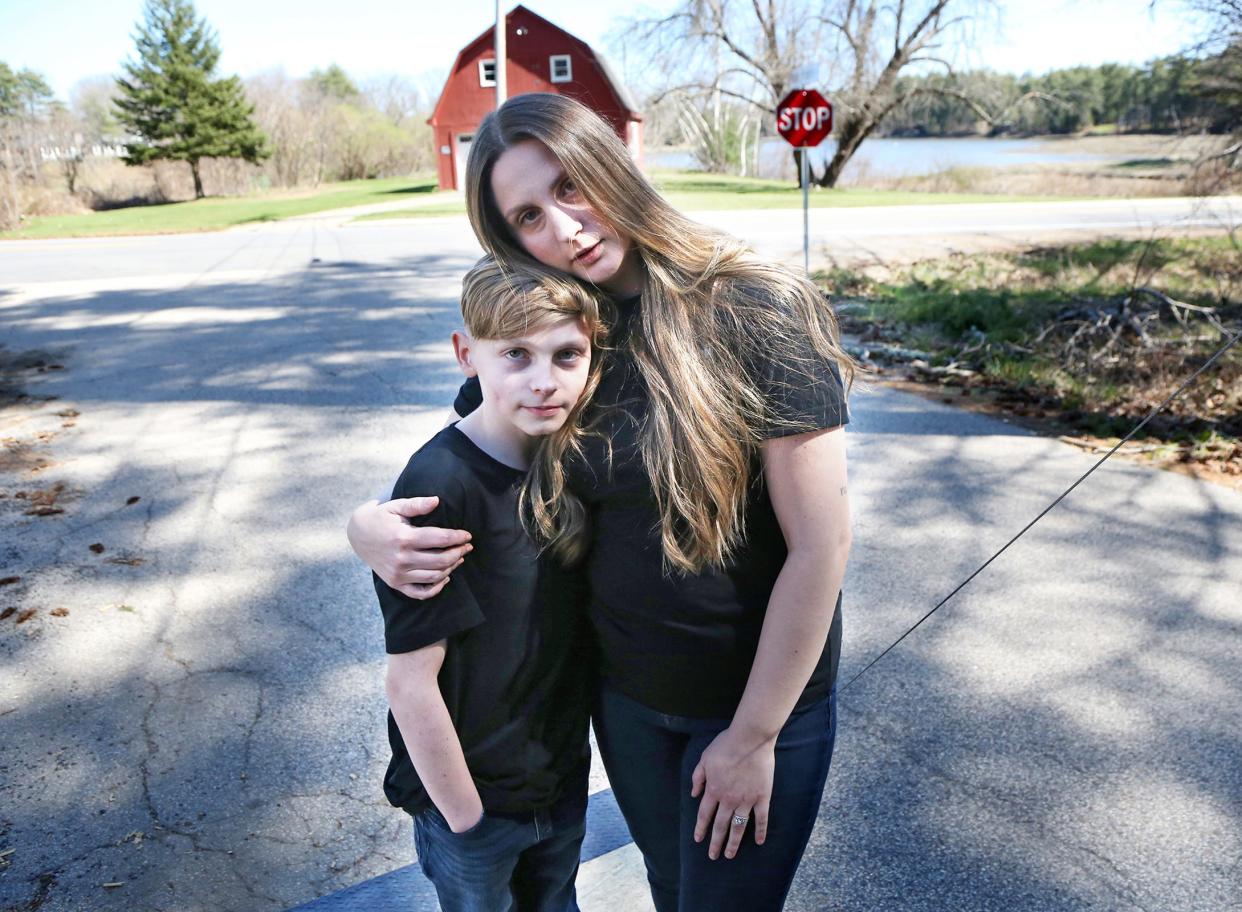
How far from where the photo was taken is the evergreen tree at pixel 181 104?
35.1 metres

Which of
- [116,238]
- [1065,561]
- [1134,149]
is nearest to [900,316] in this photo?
[1065,561]

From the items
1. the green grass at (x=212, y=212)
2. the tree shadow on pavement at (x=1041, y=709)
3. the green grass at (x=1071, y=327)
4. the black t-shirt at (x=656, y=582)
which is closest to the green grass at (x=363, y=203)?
the green grass at (x=212, y=212)

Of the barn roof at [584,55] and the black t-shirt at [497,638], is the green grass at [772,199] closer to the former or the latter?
the barn roof at [584,55]

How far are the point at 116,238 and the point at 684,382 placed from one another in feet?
68.9

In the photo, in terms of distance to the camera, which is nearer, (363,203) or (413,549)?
(413,549)

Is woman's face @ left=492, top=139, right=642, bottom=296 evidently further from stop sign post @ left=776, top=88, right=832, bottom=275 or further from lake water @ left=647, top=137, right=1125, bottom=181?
lake water @ left=647, top=137, right=1125, bottom=181

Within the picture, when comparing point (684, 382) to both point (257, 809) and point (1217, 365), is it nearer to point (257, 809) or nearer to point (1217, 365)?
point (257, 809)

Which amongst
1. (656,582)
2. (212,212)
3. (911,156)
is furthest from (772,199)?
(911,156)

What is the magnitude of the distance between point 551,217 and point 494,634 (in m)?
0.60

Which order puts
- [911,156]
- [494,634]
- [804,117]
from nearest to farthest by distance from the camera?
1. [494,634]
2. [804,117]
3. [911,156]

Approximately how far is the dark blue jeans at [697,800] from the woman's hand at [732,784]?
0.09ft

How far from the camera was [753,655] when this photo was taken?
1324mm

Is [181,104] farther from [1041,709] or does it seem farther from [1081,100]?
[1081,100]

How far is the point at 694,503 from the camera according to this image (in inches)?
48.1
